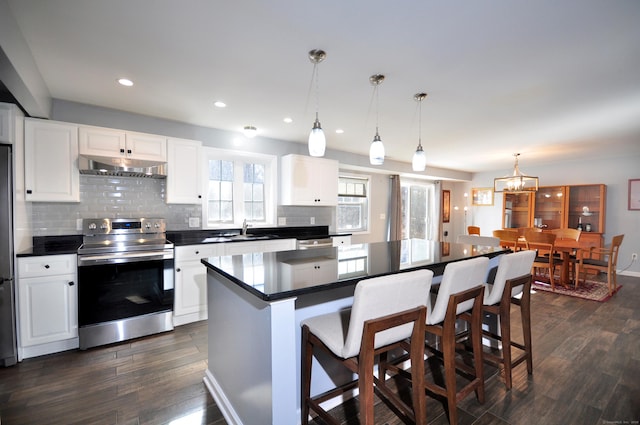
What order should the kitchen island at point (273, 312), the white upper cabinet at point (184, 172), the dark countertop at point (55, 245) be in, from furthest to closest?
the white upper cabinet at point (184, 172) < the dark countertop at point (55, 245) < the kitchen island at point (273, 312)

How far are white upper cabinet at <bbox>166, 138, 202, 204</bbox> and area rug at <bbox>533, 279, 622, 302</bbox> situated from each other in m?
5.43

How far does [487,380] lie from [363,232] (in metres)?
4.01

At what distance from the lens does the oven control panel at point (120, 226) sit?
3.05 metres

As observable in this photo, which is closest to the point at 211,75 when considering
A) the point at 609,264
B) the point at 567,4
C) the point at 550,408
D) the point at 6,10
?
the point at 6,10

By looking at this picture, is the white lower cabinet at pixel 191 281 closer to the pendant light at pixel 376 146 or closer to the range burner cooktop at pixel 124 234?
the range burner cooktop at pixel 124 234

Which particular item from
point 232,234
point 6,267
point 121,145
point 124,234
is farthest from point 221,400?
point 121,145

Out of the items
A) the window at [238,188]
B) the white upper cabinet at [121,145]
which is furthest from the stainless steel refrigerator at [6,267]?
the window at [238,188]

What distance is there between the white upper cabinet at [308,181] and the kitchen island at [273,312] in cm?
206

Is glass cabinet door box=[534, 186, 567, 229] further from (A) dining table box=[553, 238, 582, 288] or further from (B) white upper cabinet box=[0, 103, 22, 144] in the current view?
(B) white upper cabinet box=[0, 103, 22, 144]

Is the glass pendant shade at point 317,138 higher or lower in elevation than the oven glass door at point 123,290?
higher

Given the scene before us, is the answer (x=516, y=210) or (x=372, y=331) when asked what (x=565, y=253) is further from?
(x=372, y=331)

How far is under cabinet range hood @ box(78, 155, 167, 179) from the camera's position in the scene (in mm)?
2838

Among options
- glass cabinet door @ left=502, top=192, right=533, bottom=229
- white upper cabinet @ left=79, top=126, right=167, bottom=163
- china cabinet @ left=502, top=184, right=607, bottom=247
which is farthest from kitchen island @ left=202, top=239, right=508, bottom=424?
glass cabinet door @ left=502, top=192, right=533, bottom=229

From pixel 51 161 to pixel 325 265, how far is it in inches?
114
